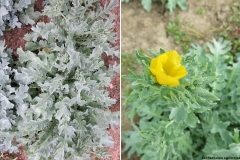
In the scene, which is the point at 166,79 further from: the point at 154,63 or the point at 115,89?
the point at 115,89

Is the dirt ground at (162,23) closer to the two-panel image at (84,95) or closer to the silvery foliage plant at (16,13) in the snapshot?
the two-panel image at (84,95)

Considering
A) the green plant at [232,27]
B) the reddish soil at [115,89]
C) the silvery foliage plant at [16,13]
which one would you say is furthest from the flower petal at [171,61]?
the green plant at [232,27]

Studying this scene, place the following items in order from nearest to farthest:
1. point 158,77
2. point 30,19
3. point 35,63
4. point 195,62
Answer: point 158,77 < point 195,62 < point 35,63 < point 30,19

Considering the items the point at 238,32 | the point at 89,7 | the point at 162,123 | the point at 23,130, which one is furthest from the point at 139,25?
the point at 23,130

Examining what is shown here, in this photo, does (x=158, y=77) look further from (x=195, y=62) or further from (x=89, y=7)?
(x=89, y=7)

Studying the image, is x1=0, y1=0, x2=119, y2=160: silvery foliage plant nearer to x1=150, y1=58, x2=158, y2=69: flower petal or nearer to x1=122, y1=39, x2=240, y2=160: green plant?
x1=122, y1=39, x2=240, y2=160: green plant

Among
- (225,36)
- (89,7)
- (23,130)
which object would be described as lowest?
(23,130)
